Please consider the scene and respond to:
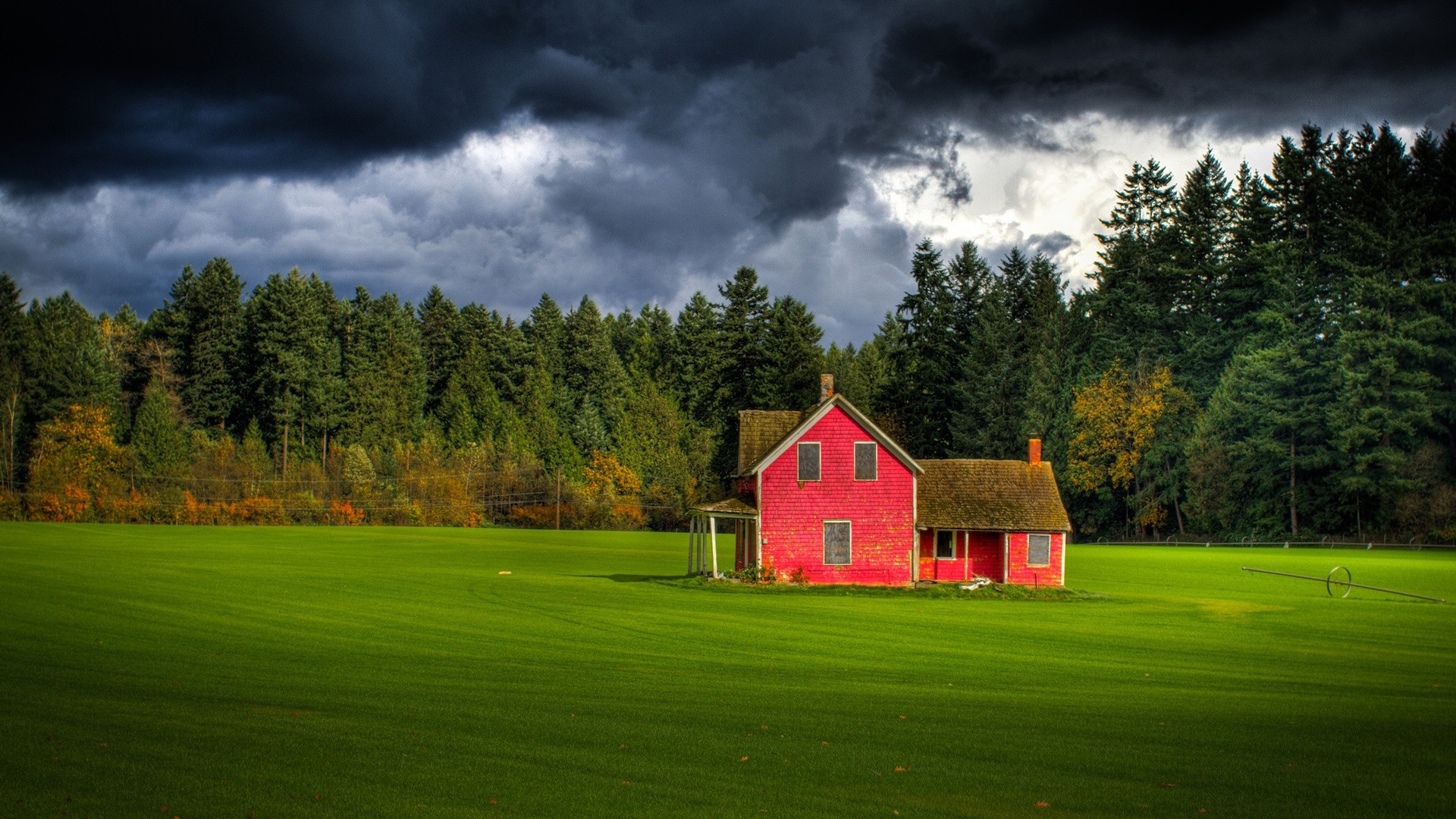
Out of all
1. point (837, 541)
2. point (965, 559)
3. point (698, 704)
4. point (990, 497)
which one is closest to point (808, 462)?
point (837, 541)

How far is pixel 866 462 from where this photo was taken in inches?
1550

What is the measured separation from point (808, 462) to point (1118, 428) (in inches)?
1967

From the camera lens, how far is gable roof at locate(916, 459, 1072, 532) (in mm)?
39844

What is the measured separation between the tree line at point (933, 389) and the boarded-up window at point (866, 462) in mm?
42900

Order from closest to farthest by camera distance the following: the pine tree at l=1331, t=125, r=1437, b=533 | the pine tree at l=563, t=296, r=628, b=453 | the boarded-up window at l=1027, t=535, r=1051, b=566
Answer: the boarded-up window at l=1027, t=535, r=1051, b=566 < the pine tree at l=1331, t=125, r=1437, b=533 < the pine tree at l=563, t=296, r=628, b=453

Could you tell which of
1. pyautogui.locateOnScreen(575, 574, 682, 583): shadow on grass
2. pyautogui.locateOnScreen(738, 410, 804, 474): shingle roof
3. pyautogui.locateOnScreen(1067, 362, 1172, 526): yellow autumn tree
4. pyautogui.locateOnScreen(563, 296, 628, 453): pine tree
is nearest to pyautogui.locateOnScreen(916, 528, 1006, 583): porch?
pyautogui.locateOnScreen(738, 410, 804, 474): shingle roof

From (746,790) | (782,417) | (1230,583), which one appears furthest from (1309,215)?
(746,790)

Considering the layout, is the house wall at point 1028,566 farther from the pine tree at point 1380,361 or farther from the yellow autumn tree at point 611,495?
the yellow autumn tree at point 611,495

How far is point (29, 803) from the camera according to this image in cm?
954

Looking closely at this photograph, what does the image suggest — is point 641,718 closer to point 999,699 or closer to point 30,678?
point 999,699

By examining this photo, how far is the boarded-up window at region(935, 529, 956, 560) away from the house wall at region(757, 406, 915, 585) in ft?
6.21

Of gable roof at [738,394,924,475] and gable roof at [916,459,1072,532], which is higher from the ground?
gable roof at [738,394,924,475]

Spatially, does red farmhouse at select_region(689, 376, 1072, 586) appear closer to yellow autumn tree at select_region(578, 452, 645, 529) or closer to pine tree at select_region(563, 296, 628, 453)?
yellow autumn tree at select_region(578, 452, 645, 529)

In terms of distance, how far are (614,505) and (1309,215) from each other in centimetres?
5824
